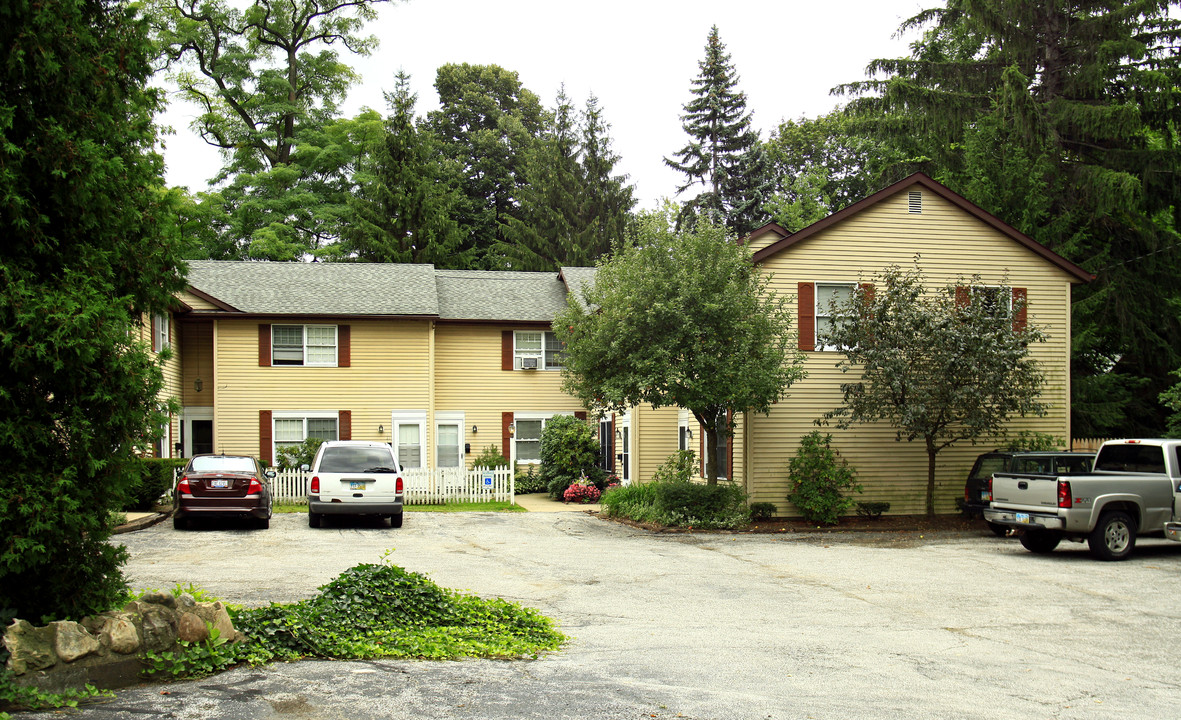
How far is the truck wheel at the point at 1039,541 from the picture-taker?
50.5ft

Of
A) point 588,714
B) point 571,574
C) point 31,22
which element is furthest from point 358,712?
point 571,574

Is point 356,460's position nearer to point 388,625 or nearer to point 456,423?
point 456,423

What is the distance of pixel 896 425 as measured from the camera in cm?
1956

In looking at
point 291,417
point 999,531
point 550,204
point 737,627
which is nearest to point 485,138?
point 550,204

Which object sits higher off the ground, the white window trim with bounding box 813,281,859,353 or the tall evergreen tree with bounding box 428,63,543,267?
the tall evergreen tree with bounding box 428,63,543,267

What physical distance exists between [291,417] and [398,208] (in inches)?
689

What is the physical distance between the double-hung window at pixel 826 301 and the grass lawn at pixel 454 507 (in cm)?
862

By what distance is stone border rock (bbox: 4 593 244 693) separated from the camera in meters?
5.97

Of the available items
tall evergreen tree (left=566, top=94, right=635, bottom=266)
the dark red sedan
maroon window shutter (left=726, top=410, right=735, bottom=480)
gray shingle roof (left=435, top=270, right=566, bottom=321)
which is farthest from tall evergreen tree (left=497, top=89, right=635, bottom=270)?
the dark red sedan

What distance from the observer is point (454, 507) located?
2473 centimetres

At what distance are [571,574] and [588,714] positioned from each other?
23.1ft

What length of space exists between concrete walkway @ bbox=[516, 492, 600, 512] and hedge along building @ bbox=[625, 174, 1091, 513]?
4.44 meters

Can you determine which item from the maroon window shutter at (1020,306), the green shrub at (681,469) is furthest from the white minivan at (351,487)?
the maroon window shutter at (1020,306)

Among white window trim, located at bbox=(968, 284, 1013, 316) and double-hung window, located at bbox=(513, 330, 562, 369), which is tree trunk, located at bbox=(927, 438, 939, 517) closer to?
white window trim, located at bbox=(968, 284, 1013, 316)
